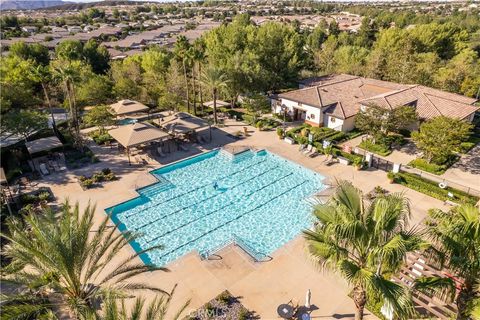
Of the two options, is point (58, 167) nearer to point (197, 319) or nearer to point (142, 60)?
point (197, 319)

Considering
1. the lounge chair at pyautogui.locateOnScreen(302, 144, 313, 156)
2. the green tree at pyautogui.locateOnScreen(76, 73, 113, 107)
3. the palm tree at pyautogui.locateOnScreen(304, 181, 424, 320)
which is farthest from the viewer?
the green tree at pyautogui.locateOnScreen(76, 73, 113, 107)

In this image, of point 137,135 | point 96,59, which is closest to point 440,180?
point 137,135

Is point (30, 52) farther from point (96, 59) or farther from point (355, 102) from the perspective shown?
point (355, 102)

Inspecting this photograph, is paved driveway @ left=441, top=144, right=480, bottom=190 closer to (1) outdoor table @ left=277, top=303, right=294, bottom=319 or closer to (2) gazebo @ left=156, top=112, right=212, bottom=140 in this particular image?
(1) outdoor table @ left=277, top=303, right=294, bottom=319

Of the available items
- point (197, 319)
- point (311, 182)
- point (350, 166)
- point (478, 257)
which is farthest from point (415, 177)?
point (197, 319)

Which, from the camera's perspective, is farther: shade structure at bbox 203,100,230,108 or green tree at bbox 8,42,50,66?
green tree at bbox 8,42,50,66

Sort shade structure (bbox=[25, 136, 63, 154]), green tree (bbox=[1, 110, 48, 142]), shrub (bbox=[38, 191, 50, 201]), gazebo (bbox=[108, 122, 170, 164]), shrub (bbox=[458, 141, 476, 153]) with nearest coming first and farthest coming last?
shrub (bbox=[38, 191, 50, 201]) → green tree (bbox=[1, 110, 48, 142]) → gazebo (bbox=[108, 122, 170, 164]) → shade structure (bbox=[25, 136, 63, 154]) → shrub (bbox=[458, 141, 476, 153])

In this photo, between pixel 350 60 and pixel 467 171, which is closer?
pixel 467 171

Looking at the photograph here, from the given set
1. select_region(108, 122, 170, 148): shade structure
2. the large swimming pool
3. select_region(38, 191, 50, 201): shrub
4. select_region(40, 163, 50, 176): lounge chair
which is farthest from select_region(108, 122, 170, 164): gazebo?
select_region(38, 191, 50, 201): shrub
